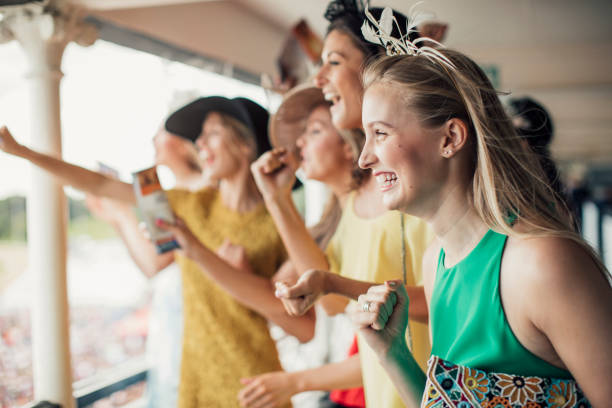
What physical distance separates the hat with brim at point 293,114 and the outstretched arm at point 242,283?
44 cm

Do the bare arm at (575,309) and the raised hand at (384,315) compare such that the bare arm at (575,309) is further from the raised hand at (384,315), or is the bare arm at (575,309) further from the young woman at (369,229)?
the young woman at (369,229)

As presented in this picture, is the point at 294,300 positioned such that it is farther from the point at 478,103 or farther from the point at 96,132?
the point at 96,132

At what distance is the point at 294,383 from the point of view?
1.62 meters

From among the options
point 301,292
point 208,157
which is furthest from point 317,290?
point 208,157

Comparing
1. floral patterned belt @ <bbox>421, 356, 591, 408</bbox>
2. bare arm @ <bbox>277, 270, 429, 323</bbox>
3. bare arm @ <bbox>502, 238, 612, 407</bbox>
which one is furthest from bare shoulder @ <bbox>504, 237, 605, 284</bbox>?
bare arm @ <bbox>277, 270, 429, 323</bbox>

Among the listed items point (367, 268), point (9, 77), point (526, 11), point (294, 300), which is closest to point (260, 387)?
point (367, 268)

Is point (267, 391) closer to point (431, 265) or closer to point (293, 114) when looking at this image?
point (431, 265)

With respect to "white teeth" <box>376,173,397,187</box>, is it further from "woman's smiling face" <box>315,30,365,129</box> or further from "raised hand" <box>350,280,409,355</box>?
"woman's smiling face" <box>315,30,365,129</box>

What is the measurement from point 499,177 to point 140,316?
11.3 feet

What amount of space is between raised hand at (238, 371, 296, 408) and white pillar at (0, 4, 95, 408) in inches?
36.4

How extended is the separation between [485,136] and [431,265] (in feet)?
1.09

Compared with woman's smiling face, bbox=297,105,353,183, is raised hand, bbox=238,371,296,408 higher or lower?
lower

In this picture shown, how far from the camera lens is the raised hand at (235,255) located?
1891mm

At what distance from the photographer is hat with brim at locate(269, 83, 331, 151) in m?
1.71
